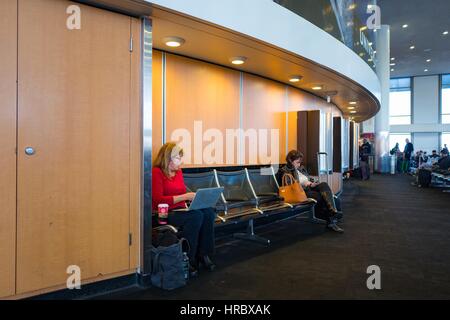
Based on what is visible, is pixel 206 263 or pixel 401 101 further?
pixel 401 101

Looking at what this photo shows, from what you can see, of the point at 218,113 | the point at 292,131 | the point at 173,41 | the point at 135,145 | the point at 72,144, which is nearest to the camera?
the point at 72,144

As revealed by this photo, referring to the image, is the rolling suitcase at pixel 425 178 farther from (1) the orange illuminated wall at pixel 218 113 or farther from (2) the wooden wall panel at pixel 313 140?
(1) the orange illuminated wall at pixel 218 113

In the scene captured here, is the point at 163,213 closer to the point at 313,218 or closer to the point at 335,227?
the point at 335,227

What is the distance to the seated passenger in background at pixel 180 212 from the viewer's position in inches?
130

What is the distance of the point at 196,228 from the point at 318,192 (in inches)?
109

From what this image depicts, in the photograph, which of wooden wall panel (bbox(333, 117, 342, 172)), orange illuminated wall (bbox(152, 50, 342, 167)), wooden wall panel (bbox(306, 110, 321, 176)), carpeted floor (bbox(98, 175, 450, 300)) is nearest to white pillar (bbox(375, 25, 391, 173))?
wooden wall panel (bbox(333, 117, 342, 172))

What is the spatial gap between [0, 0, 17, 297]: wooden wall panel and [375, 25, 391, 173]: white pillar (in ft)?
45.9

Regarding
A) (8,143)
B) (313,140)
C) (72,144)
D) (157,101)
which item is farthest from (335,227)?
(8,143)

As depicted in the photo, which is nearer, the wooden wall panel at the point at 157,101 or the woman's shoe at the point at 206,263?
the woman's shoe at the point at 206,263

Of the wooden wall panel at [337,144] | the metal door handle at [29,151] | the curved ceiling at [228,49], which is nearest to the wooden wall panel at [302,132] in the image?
the curved ceiling at [228,49]

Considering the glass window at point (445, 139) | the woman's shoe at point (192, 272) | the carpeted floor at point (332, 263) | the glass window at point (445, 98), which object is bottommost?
the carpeted floor at point (332, 263)

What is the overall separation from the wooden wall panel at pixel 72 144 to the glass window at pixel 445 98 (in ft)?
75.3

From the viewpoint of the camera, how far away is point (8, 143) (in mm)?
2457
